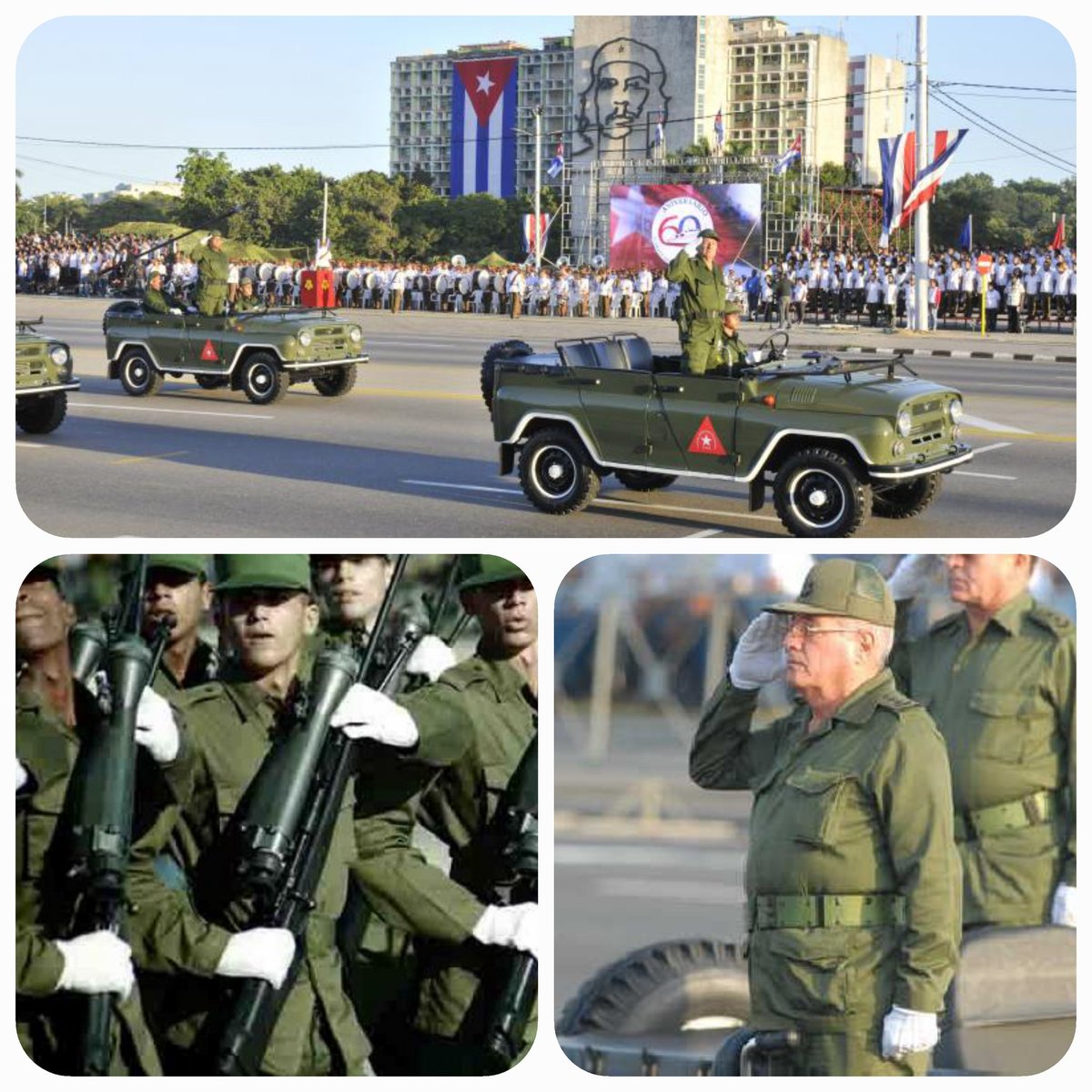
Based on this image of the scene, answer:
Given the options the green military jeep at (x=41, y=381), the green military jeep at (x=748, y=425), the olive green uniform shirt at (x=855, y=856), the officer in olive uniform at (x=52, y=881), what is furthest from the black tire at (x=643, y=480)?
the officer in olive uniform at (x=52, y=881)

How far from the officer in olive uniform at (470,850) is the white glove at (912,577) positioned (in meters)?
0.91

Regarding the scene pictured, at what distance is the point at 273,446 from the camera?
38.5 feet

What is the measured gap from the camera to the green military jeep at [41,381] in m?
11.6

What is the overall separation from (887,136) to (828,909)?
1545 cm

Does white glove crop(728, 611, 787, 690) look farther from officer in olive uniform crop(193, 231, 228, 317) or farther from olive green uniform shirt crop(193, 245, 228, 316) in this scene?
olive green uniform shirt crop(193, 245, 228, 316)

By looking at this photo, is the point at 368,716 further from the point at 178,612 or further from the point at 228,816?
the point at 178,612

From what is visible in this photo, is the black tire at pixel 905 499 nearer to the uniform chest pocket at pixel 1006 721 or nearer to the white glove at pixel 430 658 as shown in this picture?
the uniform chest pocket at pixel 1006 721

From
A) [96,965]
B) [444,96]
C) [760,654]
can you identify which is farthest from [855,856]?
[444,96]

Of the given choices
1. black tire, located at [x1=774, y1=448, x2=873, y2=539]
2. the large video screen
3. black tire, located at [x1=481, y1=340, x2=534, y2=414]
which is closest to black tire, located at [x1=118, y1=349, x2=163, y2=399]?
the large video screen

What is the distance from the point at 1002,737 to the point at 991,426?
8592 mm

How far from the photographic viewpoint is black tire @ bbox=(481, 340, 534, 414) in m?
8.95

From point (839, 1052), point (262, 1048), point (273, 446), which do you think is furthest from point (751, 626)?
point (273, 446)

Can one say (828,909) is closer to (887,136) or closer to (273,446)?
(273,446)

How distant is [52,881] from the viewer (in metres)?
4.48
